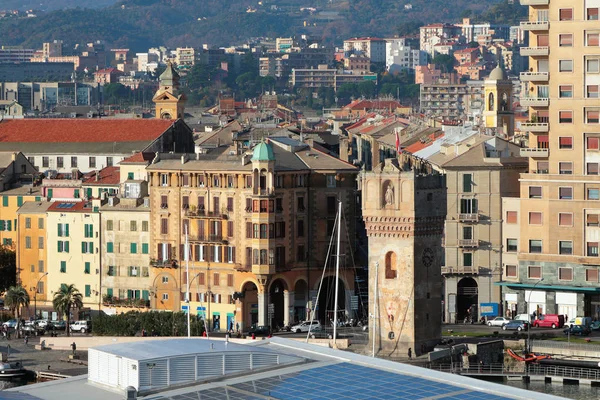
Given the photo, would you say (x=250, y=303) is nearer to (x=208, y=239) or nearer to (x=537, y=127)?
(x=208, y=239)

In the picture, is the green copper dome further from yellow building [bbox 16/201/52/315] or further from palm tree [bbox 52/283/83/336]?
yellow building [bbox 16/201/52/315]

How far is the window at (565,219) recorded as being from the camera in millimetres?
104688

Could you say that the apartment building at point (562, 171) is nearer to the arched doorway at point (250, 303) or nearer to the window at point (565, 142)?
the window at point (565, 142)

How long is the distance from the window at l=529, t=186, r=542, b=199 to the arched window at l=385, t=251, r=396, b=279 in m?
16.4

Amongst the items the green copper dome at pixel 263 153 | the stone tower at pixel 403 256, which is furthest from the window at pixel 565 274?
the green copper dome at pixel 263 153

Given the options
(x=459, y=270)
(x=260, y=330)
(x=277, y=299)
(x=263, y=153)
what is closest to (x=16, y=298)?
(x=277, y=299)

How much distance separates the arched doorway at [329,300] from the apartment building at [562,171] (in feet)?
33.1

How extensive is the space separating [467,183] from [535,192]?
5933 millimetres

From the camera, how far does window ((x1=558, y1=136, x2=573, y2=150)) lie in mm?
105125

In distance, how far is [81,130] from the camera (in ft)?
499

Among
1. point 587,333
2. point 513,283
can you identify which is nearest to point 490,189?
point 513,283

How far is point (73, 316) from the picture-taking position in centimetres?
11844

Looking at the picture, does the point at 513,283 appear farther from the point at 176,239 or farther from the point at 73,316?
the point at 73,316

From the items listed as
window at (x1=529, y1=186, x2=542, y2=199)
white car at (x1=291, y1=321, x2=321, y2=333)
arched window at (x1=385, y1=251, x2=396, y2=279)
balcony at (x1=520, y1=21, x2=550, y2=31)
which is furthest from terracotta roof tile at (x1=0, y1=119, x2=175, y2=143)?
arched window at (x1=385, y1=251, x2=396, y2=279)
